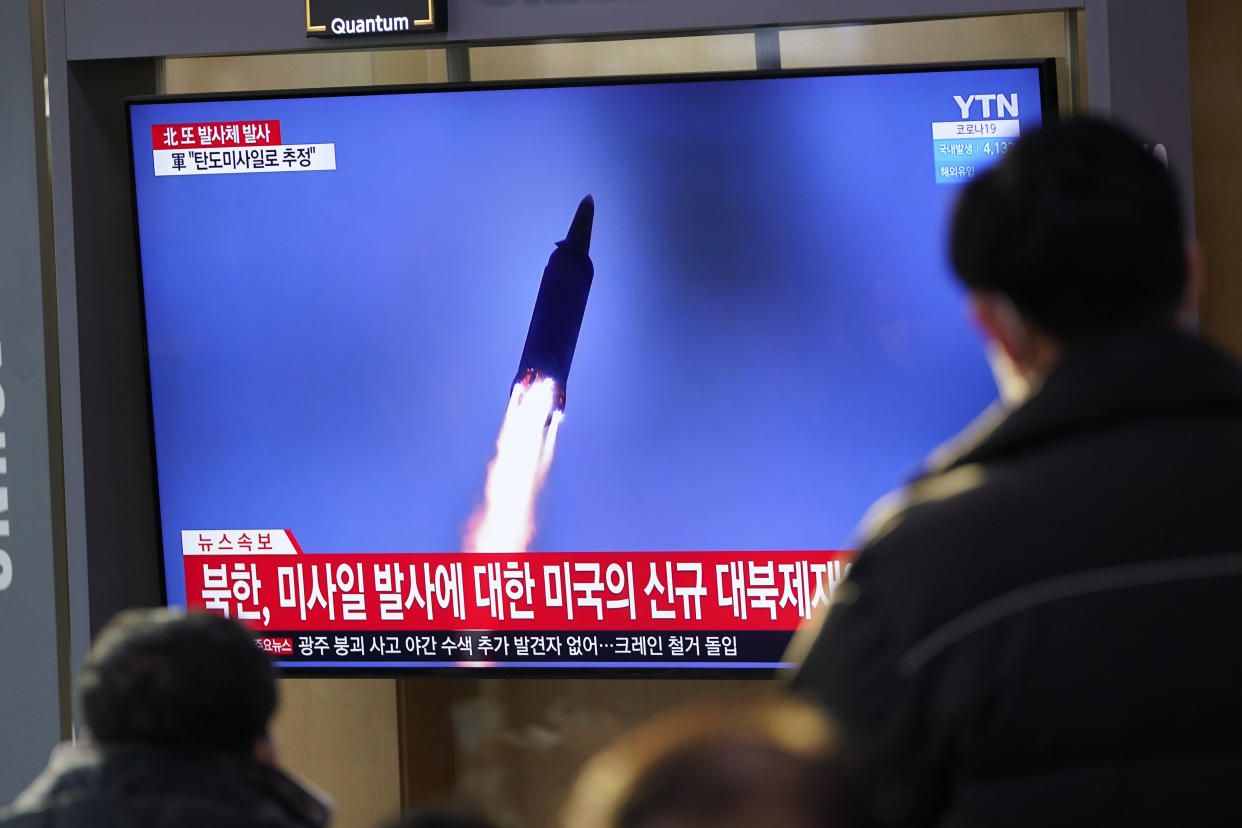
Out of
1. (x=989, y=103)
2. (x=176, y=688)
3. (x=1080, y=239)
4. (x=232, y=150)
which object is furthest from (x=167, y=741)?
(x=989, y=103)

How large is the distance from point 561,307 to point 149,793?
5.42 feet

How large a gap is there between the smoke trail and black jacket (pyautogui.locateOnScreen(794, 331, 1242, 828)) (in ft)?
5.86

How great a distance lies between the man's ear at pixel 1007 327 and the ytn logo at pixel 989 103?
5.28 ft

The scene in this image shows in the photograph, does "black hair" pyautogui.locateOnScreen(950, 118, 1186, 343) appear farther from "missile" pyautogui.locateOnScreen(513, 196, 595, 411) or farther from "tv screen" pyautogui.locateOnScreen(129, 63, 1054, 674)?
"missile" pyautogui.locateOnScreen(513, 196, 595, 411)

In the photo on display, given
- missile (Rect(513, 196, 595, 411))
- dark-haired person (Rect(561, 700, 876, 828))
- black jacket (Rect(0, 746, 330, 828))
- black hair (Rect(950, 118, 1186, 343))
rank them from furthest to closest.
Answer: missile (Rect(513, 196, 595, 411))
black jacket (Rect(0, 746, 330, 828))
black hair (Rect(950, 118, 1186, 343))
dark-haired person (Rect(561, 700, 876, 828))

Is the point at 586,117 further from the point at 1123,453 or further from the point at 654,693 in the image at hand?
the point at 1123,453

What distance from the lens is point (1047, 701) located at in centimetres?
107

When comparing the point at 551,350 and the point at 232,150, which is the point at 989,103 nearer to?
the point at 551,350

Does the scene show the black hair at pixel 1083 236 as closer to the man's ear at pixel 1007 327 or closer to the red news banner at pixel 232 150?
the man's ear at pixel 1007 327

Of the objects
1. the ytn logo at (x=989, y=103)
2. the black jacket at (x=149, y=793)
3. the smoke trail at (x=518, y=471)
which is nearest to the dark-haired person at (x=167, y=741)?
the black jacket at (x=149, y=793)

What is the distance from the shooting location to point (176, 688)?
53.7 inches

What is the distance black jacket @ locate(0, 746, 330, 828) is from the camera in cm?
133
